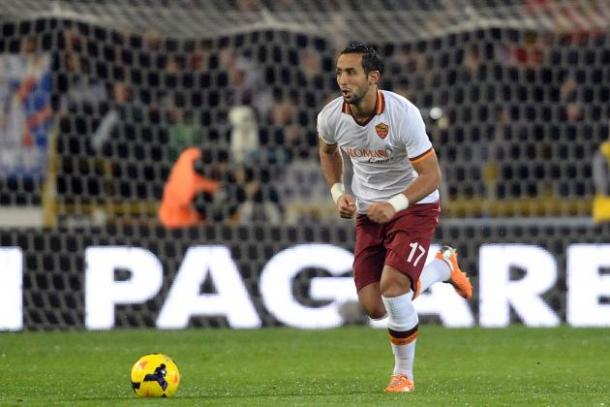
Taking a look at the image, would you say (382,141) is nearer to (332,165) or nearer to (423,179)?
(423,179)

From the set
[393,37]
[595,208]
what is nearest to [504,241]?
[595,208]

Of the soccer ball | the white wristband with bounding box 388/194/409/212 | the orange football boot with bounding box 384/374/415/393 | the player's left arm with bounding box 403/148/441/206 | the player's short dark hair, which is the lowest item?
the orange football boot with bounding box 384/374/415/393

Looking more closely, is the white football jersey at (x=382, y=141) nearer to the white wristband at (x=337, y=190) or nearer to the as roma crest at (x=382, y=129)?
the as roma crest at (x=382, y=129)

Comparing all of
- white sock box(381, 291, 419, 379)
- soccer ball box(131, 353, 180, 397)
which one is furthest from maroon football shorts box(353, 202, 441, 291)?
soccer ball box(131, 353, 180, 397)

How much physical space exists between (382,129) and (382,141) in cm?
7

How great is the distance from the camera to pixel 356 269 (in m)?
8.16

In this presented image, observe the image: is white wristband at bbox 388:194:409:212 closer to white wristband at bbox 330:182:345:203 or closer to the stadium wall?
white wristband at bbox 330:182:345:203

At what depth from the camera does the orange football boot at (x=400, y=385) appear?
756cm

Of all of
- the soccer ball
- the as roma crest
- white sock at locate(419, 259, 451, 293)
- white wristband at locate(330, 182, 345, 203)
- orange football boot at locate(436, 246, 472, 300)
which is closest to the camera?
the soccer ball

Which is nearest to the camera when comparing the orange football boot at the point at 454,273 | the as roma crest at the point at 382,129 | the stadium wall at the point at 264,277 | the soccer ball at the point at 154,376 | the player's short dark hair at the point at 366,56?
the soccer ball at the point at 154,376

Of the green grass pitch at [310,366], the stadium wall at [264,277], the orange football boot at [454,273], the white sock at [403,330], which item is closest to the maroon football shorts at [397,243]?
the white sock at [403,330]

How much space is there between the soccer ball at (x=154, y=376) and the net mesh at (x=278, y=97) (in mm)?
6086

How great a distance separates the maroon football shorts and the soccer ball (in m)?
1.34

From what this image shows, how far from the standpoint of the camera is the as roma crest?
25.1ft
